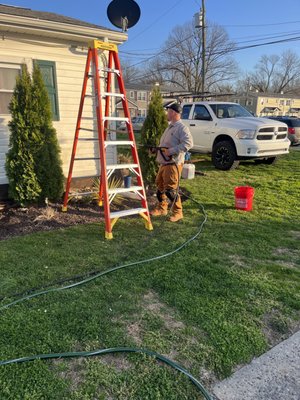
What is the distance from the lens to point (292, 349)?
2344mm

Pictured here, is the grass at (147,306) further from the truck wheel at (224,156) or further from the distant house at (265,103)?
the distant house at (265,103)

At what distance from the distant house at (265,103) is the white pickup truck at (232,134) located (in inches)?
2116

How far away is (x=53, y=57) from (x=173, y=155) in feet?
11.6

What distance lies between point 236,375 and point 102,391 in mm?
881

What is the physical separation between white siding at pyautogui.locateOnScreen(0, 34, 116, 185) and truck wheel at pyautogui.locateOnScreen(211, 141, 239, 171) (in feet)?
12.5

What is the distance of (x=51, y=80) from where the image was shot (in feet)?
20.9

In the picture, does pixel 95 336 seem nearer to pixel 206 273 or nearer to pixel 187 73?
pixel 206 273

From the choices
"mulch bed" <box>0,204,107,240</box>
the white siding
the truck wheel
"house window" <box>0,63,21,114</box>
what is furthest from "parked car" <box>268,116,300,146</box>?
"house window" <box>0,63,21,114</box>

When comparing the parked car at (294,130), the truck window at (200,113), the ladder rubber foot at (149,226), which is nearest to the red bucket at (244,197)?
the ladder rubber foot at (149,226)

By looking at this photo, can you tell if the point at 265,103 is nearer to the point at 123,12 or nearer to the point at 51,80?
the point at 51,80

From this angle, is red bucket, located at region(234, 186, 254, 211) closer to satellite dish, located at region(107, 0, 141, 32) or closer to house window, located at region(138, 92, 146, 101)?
satellite dish, located at region(107, 0, 141, 32)

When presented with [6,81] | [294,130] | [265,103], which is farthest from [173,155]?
[265,103]

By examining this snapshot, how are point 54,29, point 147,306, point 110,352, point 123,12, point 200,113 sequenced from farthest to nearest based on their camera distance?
point 200,113 < point 54,29 < point 123,12 < point 147,306 < point 110,352

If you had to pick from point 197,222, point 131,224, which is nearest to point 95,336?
point 131,224
